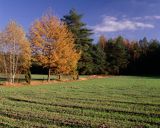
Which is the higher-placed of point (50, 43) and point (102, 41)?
point (102, 41)

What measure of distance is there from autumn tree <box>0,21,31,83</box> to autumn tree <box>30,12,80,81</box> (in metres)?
1.83

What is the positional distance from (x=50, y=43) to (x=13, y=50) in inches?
220

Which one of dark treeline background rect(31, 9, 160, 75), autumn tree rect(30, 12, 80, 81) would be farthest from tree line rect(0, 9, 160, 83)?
dark treeline background rect(31, 9, 160, 75)

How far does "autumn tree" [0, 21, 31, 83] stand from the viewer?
37094 mm

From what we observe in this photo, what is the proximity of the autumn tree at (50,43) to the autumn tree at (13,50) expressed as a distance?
1828 mm

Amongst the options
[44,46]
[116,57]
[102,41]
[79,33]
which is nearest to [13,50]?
[44,46]

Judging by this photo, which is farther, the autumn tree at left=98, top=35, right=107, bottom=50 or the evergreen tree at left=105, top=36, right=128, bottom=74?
the autumn tree at left=98, top=35, right=107, bottom=50

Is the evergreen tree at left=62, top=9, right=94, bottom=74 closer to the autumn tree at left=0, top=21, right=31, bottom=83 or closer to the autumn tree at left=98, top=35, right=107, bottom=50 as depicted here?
the autumn tree at left=0, top=21, right=31, bottom=83

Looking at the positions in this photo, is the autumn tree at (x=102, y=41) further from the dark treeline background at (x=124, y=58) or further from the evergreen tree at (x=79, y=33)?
the evergreen tree at (x=79, y=33)

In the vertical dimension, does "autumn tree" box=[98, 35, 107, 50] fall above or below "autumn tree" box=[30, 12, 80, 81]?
above

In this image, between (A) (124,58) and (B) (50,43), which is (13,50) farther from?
(A) (124,58)

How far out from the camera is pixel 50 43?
41.0 metres

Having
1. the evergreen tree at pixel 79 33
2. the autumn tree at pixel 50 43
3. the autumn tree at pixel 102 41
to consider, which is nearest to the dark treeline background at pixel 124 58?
the autumn tree at pixel 102 41

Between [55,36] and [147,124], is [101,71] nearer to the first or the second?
[55,36]
